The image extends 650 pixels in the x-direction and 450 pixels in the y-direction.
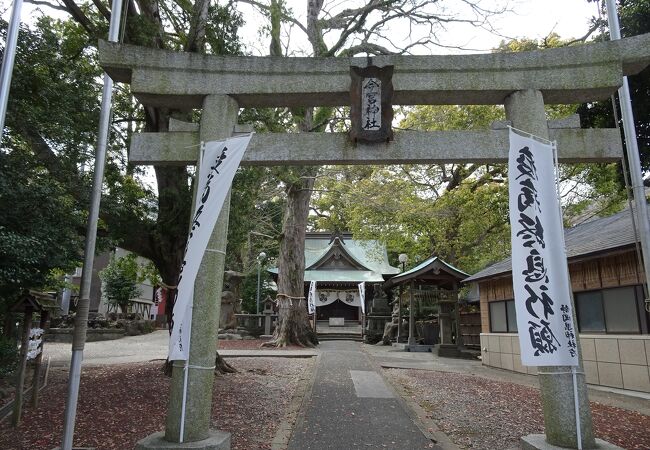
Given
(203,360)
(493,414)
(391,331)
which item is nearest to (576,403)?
(493,414)

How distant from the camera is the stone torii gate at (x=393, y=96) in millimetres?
5594

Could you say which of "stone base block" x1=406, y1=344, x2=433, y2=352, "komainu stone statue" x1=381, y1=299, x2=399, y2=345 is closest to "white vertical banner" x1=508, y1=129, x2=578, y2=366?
"stone base block" x1=406, y1=344, x2=433, y2=352

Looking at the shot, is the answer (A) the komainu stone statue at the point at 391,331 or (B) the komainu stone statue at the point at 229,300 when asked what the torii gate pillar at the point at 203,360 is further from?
(B) the komainu stone statue at the point at 229,300

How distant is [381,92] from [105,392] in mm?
7228

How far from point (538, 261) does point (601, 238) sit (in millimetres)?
6817

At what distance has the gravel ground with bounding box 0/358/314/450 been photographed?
5.89 meters

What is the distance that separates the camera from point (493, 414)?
24.5ft

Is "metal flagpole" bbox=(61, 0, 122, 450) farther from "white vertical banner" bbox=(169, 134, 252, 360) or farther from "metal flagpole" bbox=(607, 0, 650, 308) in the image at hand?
"metal flagpole" bbox=(607, 0, 650, 308)

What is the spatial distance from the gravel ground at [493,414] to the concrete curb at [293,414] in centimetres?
205

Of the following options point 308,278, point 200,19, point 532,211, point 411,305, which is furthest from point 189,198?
point 308,278

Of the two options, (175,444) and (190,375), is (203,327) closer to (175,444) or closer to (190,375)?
(190,375)

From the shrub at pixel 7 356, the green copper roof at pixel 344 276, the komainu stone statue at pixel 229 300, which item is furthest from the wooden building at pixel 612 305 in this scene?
the komainu stone statue at pixel 229 300

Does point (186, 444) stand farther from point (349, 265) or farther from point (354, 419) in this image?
point (349, 265)

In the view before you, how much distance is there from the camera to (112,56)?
5.68 metres
